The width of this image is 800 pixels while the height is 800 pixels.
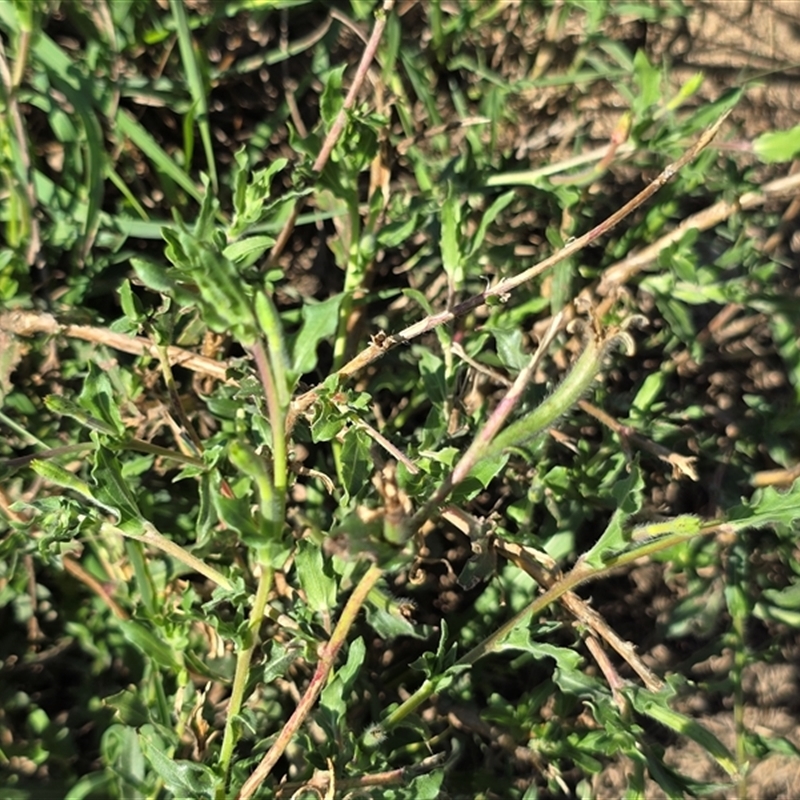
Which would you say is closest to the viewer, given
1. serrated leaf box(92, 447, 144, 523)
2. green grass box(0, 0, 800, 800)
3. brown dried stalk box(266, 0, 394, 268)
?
serrated leaf box(92, 447, 144, 523)

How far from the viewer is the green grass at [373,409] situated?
1.75 meters

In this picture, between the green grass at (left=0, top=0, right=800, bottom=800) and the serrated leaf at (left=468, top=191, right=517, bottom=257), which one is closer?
the green grass at (left=0, top=0, right=800, bottom=800)

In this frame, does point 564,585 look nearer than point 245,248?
Yes

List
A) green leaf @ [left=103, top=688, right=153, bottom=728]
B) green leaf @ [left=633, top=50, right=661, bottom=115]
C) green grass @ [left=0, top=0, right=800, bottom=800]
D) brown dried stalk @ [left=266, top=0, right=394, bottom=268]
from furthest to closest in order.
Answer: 1. green leaf @ [left=633, top=50, right=661, bottom=115]
2. green leaf @ [left=103, top=688, right=153, bottom=728]
3. brown dried stalk @ [left=266, top=0, right=394, bottom=268]
4. green grass @ [left=0, top=0, right=800, bottom=800]

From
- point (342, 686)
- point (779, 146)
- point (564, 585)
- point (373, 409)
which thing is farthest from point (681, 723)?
point (779, 146)

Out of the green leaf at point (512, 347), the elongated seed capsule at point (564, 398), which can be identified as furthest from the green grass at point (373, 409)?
the elongated seed capsule at point (564, 398)

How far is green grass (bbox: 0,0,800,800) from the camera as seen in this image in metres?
1.75

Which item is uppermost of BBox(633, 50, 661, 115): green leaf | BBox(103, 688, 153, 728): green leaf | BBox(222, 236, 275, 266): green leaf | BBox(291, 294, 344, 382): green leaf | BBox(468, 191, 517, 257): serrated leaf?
BBox(633, 50, 661, 115): green leaf

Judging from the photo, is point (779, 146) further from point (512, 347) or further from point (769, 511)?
point (769, 511)

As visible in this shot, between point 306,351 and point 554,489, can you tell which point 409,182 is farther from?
point 306,351

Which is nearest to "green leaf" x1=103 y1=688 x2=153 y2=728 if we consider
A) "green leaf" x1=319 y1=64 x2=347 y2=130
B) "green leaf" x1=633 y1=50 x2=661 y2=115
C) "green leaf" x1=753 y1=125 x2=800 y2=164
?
"green leaf" x1=319 y1=64 x2=347 y2=130

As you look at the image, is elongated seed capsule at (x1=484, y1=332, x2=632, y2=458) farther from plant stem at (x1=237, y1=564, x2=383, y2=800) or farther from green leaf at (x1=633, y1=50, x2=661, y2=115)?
green leaf at (x1=633, y1=50, x2=661, y2=115)

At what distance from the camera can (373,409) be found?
228cm

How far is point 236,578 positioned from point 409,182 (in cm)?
143
